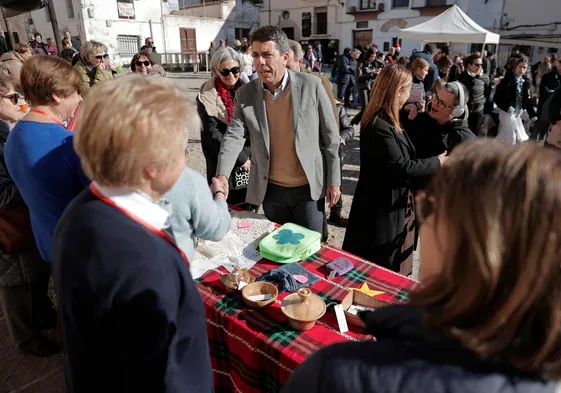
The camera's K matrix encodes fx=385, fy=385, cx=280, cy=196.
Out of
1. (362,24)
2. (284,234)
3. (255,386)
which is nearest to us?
(255,386)

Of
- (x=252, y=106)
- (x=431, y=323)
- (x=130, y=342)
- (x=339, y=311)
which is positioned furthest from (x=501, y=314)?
(x=252, y=106)

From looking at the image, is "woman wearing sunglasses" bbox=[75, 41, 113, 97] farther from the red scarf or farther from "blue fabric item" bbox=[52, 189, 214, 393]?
"blue fabric item" bbox=[52, 189, 214, 393]

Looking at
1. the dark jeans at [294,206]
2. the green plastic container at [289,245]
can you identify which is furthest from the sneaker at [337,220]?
the green plastic container at [289,245]

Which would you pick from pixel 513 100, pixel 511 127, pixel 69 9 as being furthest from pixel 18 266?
pixel 69 9

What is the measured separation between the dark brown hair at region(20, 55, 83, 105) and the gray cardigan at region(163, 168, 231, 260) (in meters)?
0.79

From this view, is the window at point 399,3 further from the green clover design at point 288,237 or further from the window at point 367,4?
the green clover design at point 288,237

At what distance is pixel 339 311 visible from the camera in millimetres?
1559

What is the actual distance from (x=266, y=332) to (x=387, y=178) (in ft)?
4.41

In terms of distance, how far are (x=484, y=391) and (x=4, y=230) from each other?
7.85 ft

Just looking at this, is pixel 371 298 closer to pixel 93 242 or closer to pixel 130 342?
pixel 130 342

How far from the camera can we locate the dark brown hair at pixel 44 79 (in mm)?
1671

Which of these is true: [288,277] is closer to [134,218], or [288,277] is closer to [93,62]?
[134,218]

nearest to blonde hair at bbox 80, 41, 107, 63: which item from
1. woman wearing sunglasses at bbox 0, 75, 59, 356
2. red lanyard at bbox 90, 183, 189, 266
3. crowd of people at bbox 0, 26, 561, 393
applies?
woman wearing sunglasses at bbox 0, 75, 59, 356

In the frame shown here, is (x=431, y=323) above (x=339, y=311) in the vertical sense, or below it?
above
